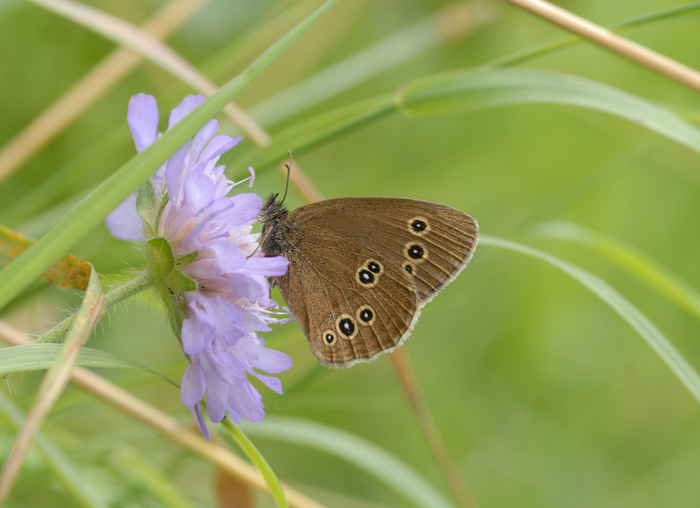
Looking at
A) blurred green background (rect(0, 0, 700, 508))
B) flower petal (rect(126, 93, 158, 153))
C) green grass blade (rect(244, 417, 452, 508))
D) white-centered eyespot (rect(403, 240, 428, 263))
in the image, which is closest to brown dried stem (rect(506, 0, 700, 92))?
white-centered eyespot (rect(403, 240, 428, 263))

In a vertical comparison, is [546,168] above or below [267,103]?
above

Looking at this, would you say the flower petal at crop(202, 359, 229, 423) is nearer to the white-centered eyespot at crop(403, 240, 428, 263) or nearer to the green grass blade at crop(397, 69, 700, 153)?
the white-centered eyespot at crop(403, 240, 428, 263)

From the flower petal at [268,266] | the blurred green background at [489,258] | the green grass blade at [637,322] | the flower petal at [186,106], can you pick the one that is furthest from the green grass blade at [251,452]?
the blurred green background at [489,258]

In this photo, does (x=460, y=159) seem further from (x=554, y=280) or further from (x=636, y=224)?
(x=636, y=224)

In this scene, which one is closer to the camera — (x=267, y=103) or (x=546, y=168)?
(x=267, y=103)

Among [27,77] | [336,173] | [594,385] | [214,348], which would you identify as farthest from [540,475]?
[27,77]

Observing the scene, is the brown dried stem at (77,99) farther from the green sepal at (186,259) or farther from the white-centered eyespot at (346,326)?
the white-centered eyespot at (346,326)

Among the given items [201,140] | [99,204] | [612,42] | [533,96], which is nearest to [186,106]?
[201,140]
